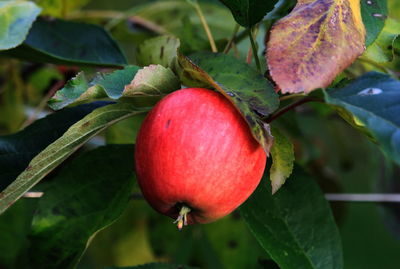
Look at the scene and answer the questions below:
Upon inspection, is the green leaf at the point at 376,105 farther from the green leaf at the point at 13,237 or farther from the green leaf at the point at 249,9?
the green leaf at the point at 13,237

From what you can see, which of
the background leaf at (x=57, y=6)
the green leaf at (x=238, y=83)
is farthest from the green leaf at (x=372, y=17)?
the background leaf at (x=57, y=6)

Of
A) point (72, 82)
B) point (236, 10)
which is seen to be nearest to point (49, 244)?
point (72, 82)

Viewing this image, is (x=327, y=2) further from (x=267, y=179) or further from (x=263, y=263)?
(x=263, y=263)

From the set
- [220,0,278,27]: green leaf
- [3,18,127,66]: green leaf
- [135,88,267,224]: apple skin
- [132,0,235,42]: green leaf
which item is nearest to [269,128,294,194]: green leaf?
[135,88,267,224]: apple skin

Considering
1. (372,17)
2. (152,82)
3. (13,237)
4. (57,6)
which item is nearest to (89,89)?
(152,82)

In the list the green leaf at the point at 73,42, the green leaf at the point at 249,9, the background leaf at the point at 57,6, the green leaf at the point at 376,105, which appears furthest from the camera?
the background leaf at the point at 57,6

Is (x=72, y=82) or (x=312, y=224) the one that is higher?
(x=72, y=82)

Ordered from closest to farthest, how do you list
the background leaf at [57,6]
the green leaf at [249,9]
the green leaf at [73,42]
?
the green leaf at [249,9] < the green leaf at [73,42] < the background leaf at [57,6]
